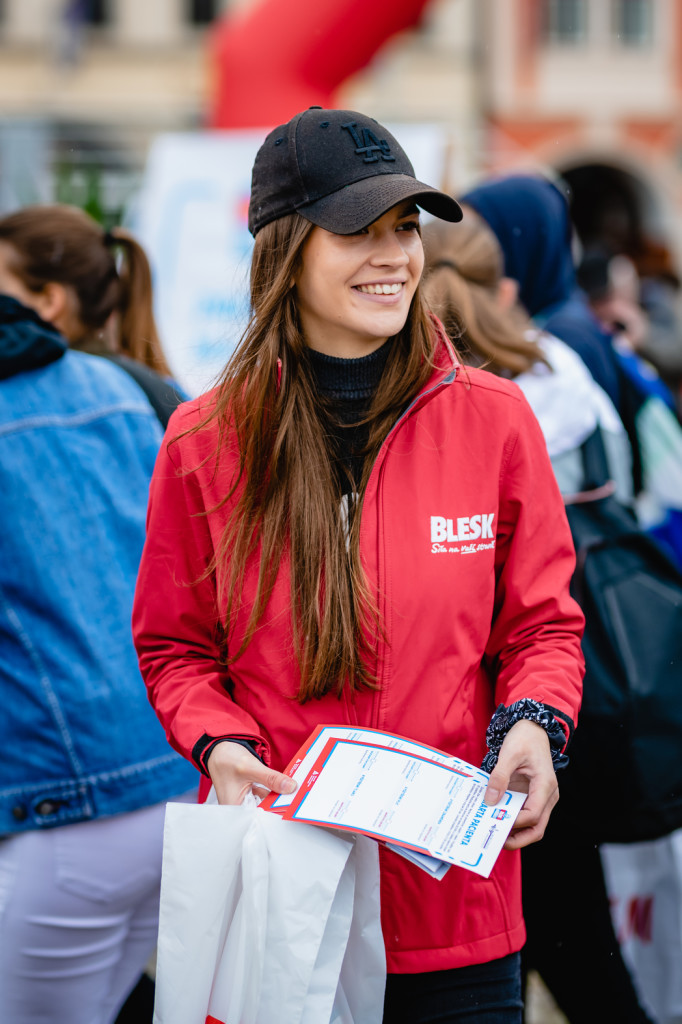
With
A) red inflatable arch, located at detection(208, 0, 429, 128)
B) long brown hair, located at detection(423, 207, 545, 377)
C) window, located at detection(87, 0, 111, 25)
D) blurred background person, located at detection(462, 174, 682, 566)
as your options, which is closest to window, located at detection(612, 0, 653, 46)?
window, located at detection(87, 0, 111, 25)

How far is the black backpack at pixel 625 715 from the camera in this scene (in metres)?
2.30

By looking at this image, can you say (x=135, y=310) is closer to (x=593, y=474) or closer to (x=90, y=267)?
(x=90, y=267)

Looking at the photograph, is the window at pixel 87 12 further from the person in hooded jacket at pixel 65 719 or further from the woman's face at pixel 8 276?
the person in hooded jacket at pixel 65 719

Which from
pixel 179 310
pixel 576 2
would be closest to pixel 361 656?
pixel 179 310

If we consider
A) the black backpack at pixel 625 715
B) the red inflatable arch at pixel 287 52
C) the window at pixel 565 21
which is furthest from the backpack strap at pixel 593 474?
the window at pixel 565 21

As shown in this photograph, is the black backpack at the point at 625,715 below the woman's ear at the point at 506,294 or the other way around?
below

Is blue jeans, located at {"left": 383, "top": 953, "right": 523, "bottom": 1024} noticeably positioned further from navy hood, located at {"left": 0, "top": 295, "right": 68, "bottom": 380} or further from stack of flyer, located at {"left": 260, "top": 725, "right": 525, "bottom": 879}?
navy hood, located at {"left": 0, "top": 295, "right": 68, "bottom": 380}

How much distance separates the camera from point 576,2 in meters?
23.0

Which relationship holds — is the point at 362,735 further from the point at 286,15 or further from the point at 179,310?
the point at 286,15

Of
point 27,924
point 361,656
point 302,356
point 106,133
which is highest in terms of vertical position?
point 302,356

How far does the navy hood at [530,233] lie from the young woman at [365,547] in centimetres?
165

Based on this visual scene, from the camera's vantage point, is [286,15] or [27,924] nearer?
[27,924]

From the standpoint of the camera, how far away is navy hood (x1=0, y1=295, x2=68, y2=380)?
7.01ft

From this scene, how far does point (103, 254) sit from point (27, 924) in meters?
1.55
